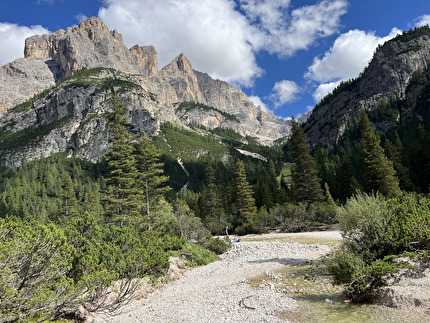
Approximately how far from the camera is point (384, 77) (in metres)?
161

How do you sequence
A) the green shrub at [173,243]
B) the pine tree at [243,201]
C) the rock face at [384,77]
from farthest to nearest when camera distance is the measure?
the rock face at [384,77] → the pine tree at [243,201] → the green shrub at [173,243]

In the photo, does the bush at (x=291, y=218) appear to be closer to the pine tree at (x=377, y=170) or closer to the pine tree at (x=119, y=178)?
the pine tree at (x=377, y=170)

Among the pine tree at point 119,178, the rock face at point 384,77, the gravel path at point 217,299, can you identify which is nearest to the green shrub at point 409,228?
the gravel path at point 217,299

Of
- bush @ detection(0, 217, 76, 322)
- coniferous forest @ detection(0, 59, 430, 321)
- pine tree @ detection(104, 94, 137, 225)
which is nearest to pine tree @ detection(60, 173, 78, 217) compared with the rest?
coniferous forest @ detection(0, 59, 430, 321)

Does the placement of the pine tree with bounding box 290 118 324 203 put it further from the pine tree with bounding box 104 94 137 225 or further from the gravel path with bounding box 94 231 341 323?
the pine tree with bounding box 104 94 137 225

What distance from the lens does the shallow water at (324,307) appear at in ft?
22.7

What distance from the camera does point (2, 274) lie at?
5555 millimetres

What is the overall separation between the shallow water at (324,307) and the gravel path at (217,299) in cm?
53

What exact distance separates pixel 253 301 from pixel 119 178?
2215 cm

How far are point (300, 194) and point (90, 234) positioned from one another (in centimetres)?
3830

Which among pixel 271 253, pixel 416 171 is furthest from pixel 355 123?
pixel 271 253

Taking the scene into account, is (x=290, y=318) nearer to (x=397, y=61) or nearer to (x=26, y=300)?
(x=26, y=300)

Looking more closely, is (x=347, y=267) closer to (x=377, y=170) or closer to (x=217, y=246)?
(x=217, y=246)

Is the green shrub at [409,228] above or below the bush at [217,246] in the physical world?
above
